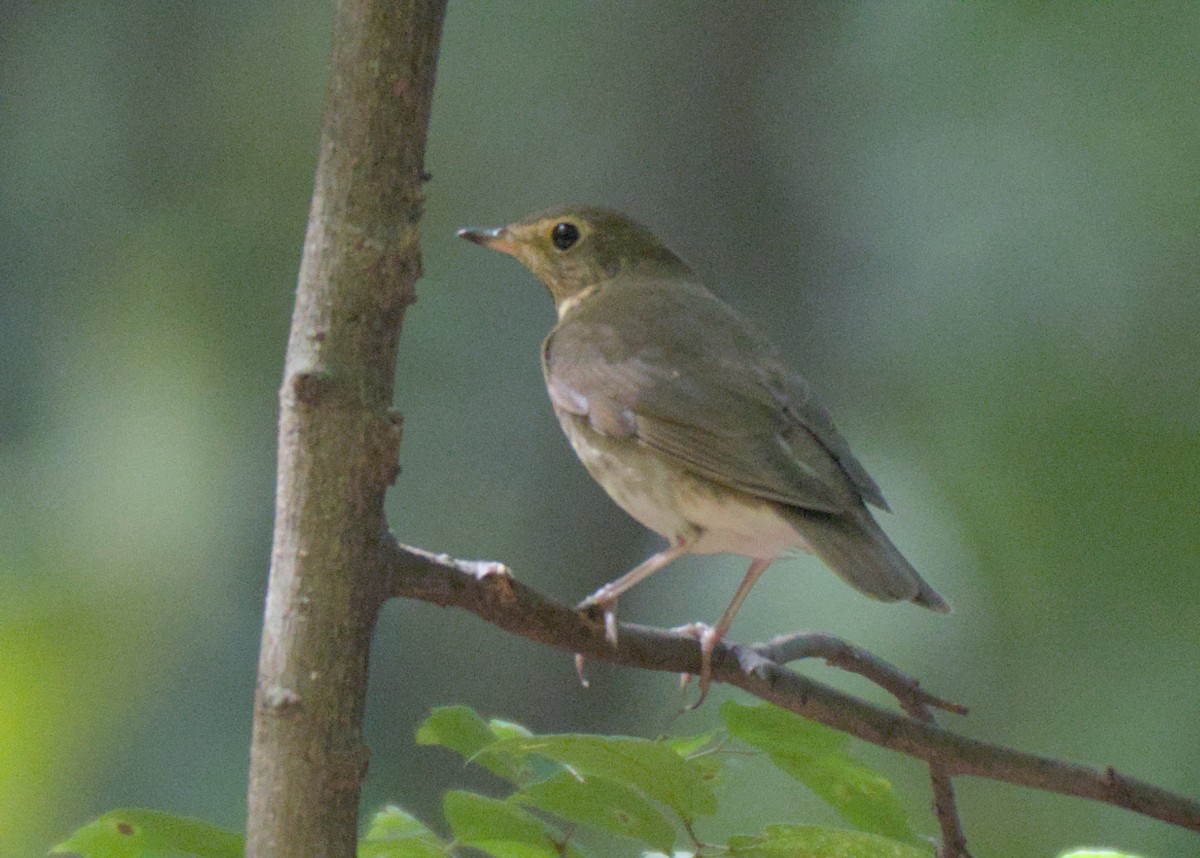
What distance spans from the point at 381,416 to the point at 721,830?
2038mm

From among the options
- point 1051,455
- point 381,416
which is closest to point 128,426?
point 1051,455

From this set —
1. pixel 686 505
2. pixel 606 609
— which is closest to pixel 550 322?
pixel 686 505

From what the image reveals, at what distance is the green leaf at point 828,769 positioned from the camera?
1117mm

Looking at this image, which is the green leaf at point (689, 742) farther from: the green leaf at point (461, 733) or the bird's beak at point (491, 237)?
the bird's beak at point (491, 237)

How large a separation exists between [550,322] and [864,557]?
1.97m

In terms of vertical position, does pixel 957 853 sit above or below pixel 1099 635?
above

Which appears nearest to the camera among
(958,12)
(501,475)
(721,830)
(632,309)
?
(632,309)

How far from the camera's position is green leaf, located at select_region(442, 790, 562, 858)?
103 centimetres

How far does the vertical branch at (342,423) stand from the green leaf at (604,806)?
145 millimetres

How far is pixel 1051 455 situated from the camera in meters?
3.01

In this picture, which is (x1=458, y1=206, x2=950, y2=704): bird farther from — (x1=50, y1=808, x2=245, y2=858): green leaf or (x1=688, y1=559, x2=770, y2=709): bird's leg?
(x1=50, y1=808, x2=245, y2=858): green leaf

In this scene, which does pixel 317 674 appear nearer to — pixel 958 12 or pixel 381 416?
pixel 381 416

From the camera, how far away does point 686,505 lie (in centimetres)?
192

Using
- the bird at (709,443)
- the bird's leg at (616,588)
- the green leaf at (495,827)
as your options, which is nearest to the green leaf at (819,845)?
the green leaf at (495,827)
